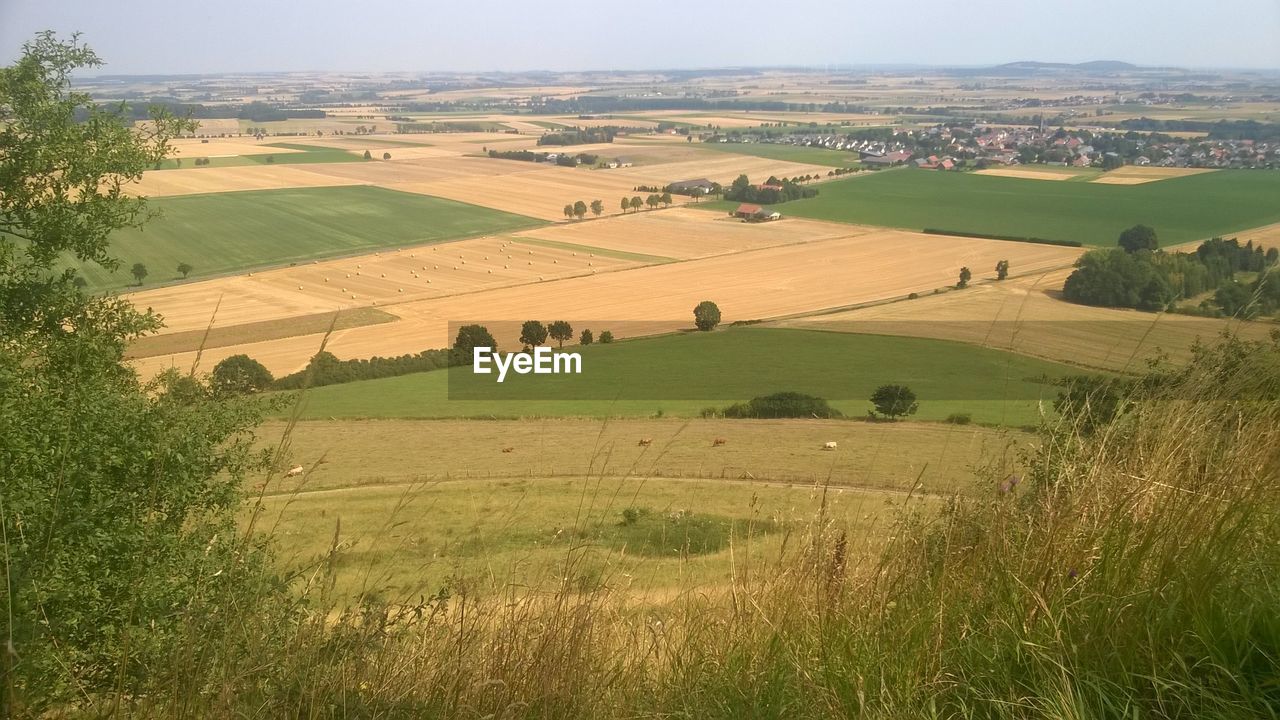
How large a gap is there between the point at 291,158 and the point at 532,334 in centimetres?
4158

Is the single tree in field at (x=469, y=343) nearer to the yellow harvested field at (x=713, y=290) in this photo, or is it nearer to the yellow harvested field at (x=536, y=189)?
the yellow harvested field at (x=713, y=290)

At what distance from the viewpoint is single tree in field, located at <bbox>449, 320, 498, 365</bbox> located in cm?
3078

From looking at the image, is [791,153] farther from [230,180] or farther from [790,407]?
[790,407]

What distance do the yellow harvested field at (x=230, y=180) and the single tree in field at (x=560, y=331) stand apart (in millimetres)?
25595

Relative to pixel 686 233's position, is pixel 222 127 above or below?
above

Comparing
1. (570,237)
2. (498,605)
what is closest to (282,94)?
(570,237)

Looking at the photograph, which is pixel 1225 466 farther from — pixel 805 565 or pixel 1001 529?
pixel 805 565

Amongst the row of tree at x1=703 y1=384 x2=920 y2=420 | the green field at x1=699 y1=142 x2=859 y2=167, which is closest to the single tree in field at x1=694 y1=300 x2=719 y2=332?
the row of tree at x1=703 y1=384 x2=920 y2=420

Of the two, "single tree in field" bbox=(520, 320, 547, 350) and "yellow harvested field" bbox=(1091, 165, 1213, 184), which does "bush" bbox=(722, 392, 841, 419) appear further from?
"yellow harvested field" bbox=(1091, 165, 1213, 184)

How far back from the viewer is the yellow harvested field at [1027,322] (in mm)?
19766

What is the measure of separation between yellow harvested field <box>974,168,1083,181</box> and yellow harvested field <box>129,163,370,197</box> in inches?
1641

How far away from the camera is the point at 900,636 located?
2.45 meters

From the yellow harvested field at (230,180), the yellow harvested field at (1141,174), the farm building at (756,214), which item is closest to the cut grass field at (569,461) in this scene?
the farm building at (756,214)

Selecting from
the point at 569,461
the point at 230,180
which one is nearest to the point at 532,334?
the point at 569,461
